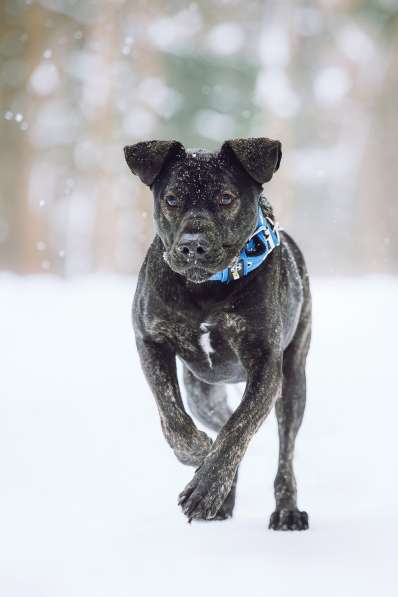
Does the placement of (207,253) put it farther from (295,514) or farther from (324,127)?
(324,127)

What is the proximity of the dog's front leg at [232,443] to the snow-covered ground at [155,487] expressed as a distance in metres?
0.27

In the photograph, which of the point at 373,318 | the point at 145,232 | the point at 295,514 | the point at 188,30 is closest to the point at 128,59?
the point at 188,30

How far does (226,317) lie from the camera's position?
3.94 metres

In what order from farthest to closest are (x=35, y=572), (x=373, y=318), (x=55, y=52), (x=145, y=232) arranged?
(x=55, y=52), (x=145, y=232), (x=373, y=318), (x=35, y=572)

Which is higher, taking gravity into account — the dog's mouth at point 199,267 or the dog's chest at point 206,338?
the dog's mouth at point 199,267

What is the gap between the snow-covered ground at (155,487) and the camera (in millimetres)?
3504

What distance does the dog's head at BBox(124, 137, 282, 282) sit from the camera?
3725mm

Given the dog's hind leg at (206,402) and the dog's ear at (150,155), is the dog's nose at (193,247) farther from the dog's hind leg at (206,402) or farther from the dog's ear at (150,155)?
the dog's hind leg at (206,402)

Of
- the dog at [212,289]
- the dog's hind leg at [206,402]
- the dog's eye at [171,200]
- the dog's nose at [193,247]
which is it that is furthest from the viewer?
the dog's hind leg at [206,402]

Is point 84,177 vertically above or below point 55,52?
below

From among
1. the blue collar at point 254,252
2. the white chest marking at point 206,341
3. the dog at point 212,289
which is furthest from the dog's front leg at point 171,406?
the blue collar at point 254,252

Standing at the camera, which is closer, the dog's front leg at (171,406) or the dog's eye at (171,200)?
the dog's eye at (171,200)

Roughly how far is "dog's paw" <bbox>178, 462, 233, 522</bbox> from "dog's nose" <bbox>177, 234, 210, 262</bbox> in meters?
0.82

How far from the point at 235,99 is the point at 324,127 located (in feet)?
8.56
